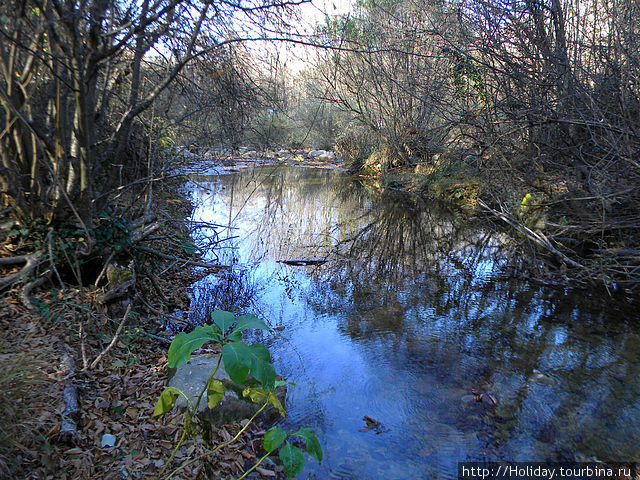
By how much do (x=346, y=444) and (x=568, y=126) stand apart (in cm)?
806

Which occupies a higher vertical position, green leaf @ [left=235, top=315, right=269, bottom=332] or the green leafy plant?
green leaf @ [left=235, top=315, right=269, bottom=332]

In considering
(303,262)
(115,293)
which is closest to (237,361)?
(115,293)

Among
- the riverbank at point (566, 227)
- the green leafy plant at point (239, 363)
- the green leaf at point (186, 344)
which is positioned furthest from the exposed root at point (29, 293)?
the riverbank at point (566, 227)

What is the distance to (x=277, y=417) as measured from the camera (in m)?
4.02

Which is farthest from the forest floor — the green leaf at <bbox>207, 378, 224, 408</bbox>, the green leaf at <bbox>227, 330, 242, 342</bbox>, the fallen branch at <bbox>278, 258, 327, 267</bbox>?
the fallen branch at <bbox>278, 258, 327, 267</bbox>

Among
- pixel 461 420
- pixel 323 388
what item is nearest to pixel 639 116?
pixel 461 420

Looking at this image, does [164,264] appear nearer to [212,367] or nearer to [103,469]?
[212,367]

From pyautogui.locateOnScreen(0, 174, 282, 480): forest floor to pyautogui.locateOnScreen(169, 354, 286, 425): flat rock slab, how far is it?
0.34 ft

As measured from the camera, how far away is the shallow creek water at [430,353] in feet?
12.2

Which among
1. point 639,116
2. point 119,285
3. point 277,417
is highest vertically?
point 639,116

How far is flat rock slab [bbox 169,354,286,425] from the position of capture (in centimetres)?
364

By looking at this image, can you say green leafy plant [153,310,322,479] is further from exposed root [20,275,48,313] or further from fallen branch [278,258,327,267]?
fallen branch [278,258,327,267]

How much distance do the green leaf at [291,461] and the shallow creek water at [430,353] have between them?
1.31 m

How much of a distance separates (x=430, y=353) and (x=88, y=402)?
3.68 meters
